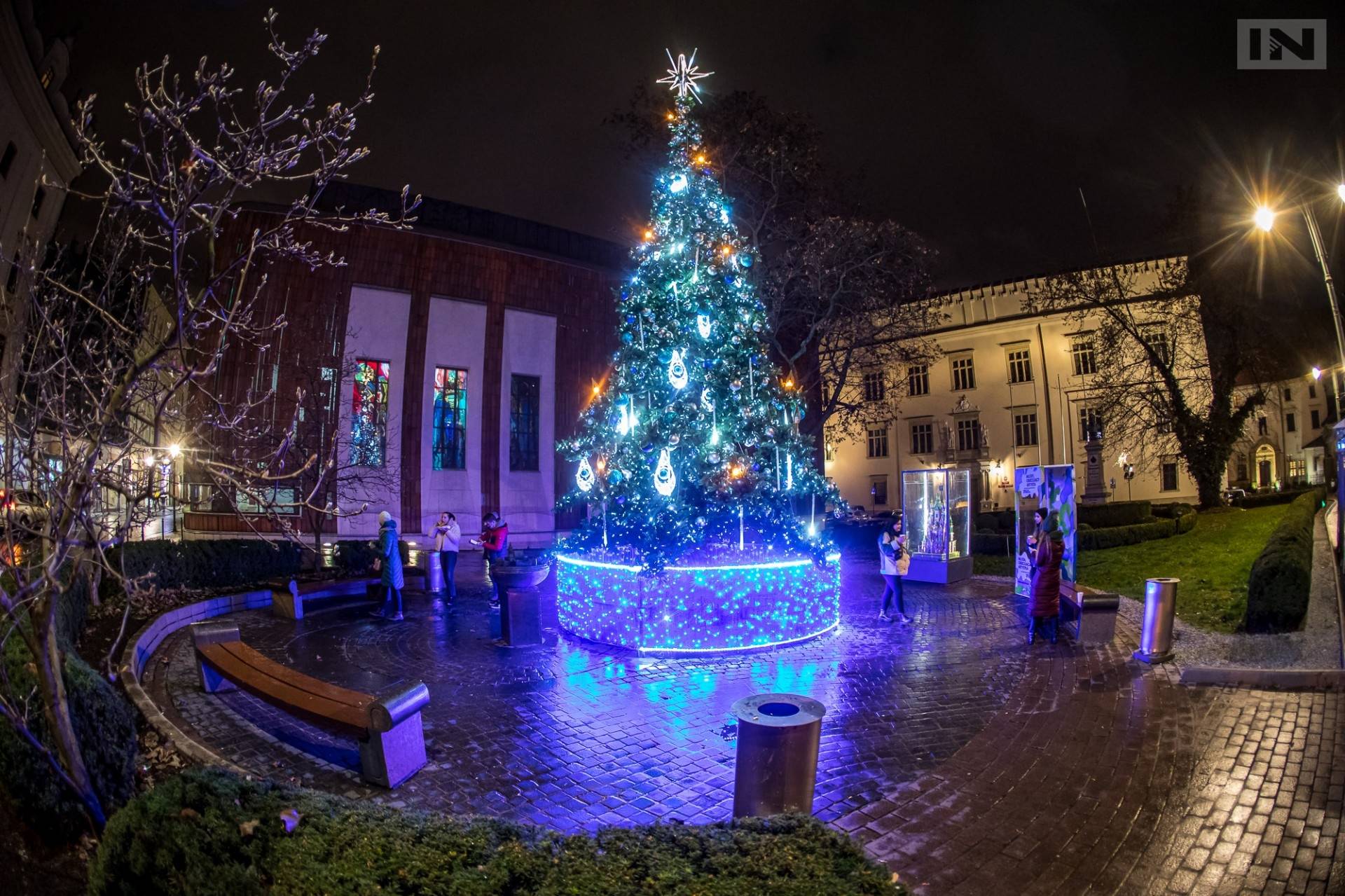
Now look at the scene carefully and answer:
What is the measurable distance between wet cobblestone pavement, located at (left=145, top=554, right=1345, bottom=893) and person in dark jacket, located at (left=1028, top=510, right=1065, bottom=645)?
41 centimetres

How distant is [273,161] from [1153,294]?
117 ft

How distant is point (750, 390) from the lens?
10.6 m

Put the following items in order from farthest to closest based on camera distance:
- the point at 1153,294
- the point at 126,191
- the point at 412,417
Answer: the point at 1153,294, the point at 412,417, the point at 126,191

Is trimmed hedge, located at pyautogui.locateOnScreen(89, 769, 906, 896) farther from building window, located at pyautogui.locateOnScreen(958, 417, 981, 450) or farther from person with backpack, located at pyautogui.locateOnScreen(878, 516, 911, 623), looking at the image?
building window, located at pyautogui.locateOnScreen(958, 417, 981, 450)

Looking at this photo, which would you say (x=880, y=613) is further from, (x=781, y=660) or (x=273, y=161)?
(x=273, y=161)

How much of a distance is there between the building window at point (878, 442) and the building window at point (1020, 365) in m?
9.45

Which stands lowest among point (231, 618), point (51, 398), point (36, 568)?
point (231, 618)

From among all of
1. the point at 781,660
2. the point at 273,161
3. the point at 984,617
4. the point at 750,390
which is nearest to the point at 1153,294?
the point at 984,617

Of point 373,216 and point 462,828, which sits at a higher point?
point 373,216

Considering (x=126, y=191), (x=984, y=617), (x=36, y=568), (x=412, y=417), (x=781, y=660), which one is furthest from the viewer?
(x=412, y=417)

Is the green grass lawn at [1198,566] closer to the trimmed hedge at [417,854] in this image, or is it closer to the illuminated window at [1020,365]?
the trimmed hedge at [417,854]

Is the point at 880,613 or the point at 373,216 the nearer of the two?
the point at 373,216

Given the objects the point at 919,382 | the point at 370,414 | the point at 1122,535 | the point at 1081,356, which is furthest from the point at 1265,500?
the point at 370,414

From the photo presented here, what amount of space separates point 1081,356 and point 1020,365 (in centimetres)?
362
